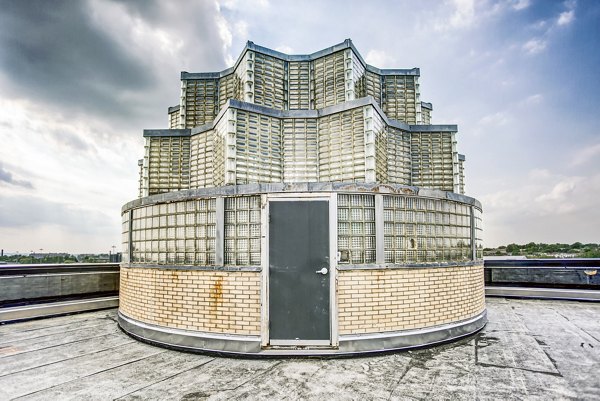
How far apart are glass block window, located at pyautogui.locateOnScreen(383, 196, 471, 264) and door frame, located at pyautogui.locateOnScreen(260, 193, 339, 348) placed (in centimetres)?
94

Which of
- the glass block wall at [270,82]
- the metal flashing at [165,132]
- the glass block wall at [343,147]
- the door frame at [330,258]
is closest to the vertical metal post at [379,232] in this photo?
the door frame at [330,258]

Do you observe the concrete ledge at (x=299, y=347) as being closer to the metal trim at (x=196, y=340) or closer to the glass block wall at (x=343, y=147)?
the metal trim at (x=196, y=340)

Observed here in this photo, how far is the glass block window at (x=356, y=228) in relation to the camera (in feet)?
16.8

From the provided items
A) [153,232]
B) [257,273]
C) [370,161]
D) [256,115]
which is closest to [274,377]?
[257,273]

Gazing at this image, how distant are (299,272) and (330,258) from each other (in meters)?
0.54

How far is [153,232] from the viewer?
20.3 ft

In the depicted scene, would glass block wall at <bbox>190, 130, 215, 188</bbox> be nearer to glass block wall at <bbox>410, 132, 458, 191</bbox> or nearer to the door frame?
the door frame

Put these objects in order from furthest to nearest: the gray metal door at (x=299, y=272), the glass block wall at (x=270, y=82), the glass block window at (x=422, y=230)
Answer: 1. the glass block wall at (x=270, y=82)
2. the glass block window at (x=422, y=230)
3. the gray metal door at (x=299, y=272)

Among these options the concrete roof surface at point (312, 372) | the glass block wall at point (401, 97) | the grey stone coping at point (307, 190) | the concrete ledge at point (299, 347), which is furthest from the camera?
the glass block wall at point (401, 97)

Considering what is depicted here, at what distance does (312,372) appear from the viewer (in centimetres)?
421

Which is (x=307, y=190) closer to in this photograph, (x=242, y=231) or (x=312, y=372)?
(x=242, y=231)

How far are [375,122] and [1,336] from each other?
36.6ft

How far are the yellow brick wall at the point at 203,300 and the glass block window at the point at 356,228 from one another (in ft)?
4.93

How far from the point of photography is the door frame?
4.86 metres
